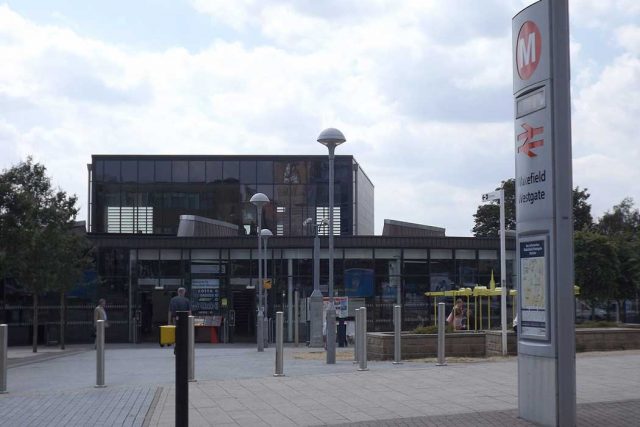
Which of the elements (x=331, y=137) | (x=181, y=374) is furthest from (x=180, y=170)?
(x=181, y=374)

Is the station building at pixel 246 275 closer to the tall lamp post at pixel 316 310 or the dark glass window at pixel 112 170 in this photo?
the tall lamp post at pixel 316 310

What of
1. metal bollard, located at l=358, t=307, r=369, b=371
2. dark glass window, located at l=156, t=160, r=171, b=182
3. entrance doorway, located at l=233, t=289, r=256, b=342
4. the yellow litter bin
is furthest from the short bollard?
dark glass window, located at l=156, t=160, r=171, b=182

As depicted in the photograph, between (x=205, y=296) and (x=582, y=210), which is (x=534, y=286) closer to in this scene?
(x=205, y=296)

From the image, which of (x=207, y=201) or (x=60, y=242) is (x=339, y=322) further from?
(x=207, y=201)

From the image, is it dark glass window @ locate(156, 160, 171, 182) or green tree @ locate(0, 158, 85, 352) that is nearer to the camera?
green tree @ locate(0, 158, 85, 352)

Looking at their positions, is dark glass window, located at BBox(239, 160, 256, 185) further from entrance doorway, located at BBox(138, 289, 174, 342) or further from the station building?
entrance doorway, located at BBox(138, 289, 174, 342)

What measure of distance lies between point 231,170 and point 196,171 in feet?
6.75

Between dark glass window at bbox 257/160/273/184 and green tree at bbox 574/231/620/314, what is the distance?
18.3 metres

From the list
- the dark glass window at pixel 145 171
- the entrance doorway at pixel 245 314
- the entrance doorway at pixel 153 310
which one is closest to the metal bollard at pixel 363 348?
the entrance doorway at pixel 245 314

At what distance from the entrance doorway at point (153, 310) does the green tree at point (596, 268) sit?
2118cm

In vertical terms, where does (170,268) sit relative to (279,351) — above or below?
above

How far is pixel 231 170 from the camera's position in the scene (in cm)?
5566

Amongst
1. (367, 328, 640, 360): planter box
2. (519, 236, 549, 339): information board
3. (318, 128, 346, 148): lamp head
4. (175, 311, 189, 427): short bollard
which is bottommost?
(367, 328, 640, 360): planter box

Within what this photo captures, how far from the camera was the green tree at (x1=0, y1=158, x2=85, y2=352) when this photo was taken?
25172 mm
